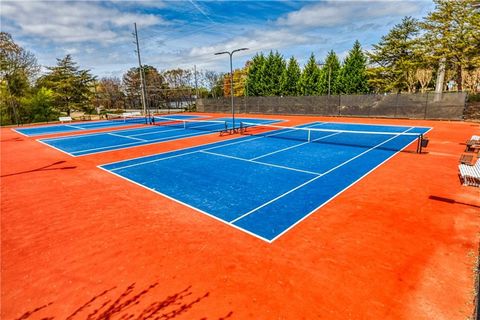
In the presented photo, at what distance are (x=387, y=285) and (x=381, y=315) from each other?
91 centimetres

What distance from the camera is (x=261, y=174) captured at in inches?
512

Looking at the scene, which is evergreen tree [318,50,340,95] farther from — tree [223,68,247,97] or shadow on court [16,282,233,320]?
shadow on court [16,282,233,320]

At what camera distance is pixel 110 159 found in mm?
16984

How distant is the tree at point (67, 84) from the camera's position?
5016cm

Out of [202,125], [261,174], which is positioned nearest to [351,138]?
[261,174]

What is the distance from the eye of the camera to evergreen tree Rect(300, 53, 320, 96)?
4747cm

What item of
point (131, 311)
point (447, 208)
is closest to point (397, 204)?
point (447, 208)

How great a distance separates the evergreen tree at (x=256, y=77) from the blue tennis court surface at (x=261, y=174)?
33.9m

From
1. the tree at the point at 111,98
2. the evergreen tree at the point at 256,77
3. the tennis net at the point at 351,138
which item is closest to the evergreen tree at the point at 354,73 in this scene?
the evergreen tree at the point at 256,77

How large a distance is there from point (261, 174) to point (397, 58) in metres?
41.8

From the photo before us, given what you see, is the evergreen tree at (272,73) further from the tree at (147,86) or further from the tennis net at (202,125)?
the tree at (147,86)

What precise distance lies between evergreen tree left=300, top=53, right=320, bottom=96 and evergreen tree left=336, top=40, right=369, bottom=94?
3952 millimetres

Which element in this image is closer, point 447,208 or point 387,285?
point 387,285

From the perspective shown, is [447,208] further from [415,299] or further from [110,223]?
[110,223]
